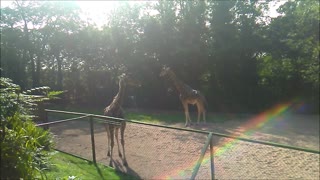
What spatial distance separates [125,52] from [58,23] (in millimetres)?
6410

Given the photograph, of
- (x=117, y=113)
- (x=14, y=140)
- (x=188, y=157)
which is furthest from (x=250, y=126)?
(x=14, y=140)

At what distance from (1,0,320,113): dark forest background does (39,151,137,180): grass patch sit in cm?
1044

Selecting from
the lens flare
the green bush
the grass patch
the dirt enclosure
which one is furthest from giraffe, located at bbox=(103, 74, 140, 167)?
the green bush

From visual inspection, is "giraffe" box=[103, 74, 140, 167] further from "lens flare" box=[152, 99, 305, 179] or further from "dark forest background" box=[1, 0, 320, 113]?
"dark forest background" box=[1, 0, 320, 113]

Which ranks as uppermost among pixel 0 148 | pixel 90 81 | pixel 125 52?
pixel 125 52

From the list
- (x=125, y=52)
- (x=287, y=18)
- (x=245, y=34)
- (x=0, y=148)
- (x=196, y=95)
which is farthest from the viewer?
(x=125, y=52)

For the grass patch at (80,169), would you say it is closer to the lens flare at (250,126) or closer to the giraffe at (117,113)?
the giraffe at (117,113)

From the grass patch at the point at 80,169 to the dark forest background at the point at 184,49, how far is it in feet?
34.2

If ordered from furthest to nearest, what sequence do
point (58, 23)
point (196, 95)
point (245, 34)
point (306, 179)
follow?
point (58, 23), point (245, 34), point (196, 95), point (306, 179)

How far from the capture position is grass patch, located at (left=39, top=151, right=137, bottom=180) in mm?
5344

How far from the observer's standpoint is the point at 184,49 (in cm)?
1731

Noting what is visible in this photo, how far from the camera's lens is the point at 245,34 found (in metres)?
17.4

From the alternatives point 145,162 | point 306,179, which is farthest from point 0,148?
point 306,179

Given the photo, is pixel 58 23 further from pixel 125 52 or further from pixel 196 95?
pixel 196 95
